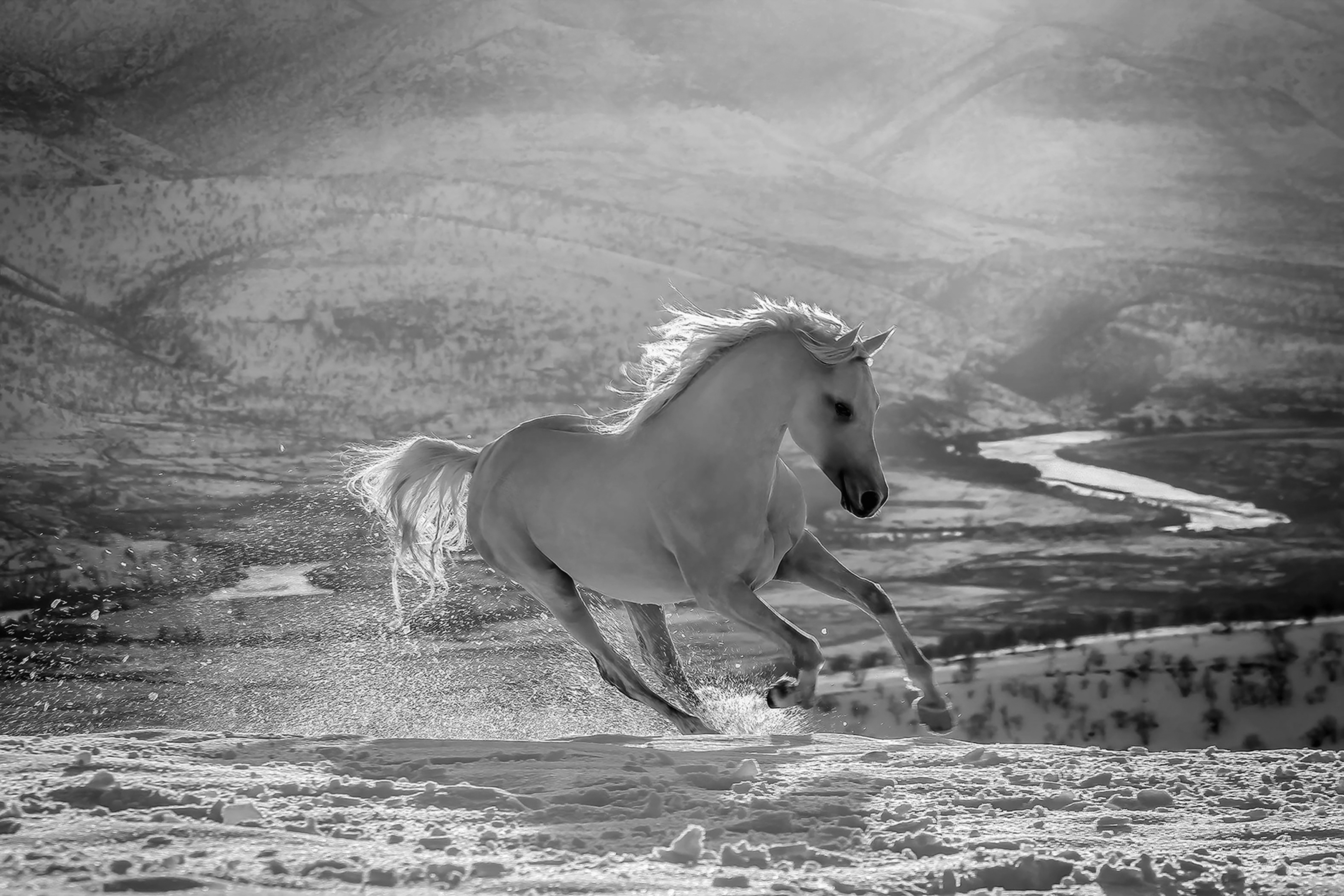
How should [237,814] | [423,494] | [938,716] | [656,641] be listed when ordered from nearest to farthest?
[237,814] < [938,716] < [656,641] < [423,494]

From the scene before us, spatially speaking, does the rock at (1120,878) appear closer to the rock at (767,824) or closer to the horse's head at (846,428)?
the rock at (767,824)

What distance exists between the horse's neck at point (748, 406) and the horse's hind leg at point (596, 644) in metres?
0.53

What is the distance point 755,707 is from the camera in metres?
3.39

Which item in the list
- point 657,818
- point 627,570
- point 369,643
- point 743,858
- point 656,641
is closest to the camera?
point 743,858

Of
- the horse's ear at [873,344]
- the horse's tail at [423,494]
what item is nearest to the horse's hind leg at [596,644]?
the horse's tail at [423,494]

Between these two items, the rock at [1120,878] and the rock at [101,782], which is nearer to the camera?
the rock at [1120,878]

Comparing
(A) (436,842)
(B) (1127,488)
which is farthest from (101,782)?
(B) (1127,488)

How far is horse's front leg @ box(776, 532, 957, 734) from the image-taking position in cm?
261

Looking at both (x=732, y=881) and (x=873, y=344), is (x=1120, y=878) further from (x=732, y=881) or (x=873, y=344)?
(x=873, y=344)

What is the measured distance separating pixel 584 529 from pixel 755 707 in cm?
83

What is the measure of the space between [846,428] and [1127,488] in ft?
16.2

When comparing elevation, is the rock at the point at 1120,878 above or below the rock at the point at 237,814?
above

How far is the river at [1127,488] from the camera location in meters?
6.92

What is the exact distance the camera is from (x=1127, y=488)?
7129 mm
